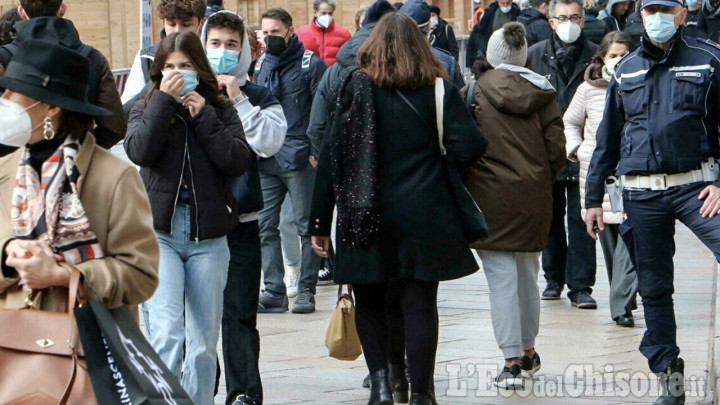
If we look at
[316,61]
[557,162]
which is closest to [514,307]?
[557,162]

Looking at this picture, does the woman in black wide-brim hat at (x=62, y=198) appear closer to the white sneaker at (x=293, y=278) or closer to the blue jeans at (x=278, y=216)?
the blue jeans at (x=278, y=216)

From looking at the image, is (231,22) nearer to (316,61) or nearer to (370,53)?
(370,53)

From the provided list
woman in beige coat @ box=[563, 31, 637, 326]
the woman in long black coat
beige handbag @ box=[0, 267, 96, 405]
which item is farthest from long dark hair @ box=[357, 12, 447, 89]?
woman in beige coat @ box=[563, 31, 637, 326]

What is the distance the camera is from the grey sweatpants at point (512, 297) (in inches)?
302

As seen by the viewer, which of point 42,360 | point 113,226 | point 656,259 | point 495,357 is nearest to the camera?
point 42,360

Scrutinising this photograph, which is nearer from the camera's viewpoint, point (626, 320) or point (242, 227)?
point (242, 227)

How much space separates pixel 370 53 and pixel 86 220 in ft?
9.10

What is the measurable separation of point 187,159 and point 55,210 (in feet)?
6.51

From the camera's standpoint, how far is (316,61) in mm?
10570

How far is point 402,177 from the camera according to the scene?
6.62 meters

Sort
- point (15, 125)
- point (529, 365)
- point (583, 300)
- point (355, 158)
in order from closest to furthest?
point (15, 125), point (355, 158), point (529, 365), point (583, 300)

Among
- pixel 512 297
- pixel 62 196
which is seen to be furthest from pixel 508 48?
pixel 62 196

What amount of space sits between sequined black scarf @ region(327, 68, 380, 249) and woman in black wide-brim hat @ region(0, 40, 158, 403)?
2.30 meters

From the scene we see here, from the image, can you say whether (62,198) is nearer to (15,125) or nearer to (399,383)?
(15,125)
